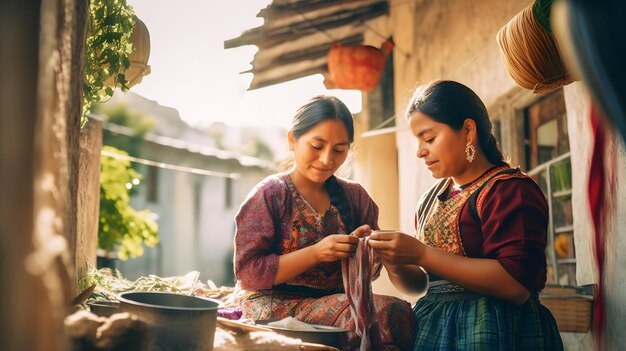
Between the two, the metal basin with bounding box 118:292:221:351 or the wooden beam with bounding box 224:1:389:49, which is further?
the wooden beam with bounding box 224:1:389:49

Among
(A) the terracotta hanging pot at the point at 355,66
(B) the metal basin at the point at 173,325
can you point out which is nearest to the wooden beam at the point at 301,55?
(A) the terracotta hanging pot at the point at 355,66

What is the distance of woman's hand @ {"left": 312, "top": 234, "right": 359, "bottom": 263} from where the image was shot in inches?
120

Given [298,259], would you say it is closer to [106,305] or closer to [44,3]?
[106,305]

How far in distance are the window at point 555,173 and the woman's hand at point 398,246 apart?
241 cm

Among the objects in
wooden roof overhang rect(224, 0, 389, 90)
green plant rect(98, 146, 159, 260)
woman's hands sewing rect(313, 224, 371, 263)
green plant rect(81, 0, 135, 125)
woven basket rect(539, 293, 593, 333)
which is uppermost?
wooden roof overhang rect(224, 0, 389, 90)

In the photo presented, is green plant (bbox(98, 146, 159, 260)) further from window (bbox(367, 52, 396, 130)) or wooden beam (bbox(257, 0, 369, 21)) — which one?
window (bbox(367, 52, 396, 130))

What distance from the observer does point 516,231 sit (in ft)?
9.29

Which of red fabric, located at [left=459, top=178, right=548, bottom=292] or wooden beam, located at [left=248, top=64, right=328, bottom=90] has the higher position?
wooden beam, located at [left=248, top=64, right=328, bottom=90]

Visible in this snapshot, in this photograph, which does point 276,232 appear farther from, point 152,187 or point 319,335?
point 152,187

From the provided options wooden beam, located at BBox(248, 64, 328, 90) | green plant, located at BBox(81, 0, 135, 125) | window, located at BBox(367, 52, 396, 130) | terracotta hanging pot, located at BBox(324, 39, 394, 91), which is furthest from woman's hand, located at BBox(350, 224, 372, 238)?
window, located at BBox(367, 52, 396, 130)

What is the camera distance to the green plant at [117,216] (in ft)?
26.2

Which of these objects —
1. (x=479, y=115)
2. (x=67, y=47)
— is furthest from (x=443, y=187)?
(x=67, y=47)

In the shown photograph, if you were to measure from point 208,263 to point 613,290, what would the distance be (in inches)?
1005

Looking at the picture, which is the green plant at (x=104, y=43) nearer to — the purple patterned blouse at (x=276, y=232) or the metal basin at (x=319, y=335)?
the purple patterned blouse at (x=276, y=232)
